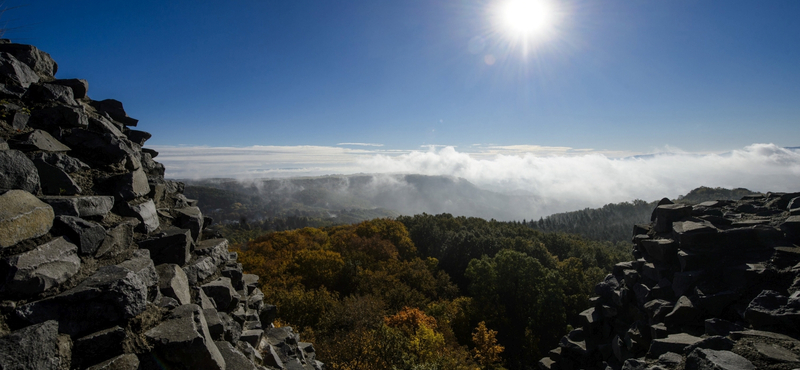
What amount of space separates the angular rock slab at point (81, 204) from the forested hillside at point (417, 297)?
38.4ft

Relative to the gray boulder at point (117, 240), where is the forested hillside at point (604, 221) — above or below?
below

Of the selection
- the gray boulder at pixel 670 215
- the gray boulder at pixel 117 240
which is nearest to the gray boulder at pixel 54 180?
the gray boulder at pixel 117 240

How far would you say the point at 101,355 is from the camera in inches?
177

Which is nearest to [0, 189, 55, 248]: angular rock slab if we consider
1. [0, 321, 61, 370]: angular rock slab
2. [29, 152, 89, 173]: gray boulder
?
[29, 152, 89, 173]: gray boulder

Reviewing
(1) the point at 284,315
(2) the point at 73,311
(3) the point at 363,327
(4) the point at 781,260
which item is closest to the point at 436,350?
(3) the point at 363,327

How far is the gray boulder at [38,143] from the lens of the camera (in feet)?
18.8

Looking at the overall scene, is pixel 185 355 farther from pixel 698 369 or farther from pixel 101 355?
pixel 698 369

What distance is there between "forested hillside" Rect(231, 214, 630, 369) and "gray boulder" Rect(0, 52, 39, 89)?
13998mm

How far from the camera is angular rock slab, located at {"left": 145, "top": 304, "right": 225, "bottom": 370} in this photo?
5023 millimetres

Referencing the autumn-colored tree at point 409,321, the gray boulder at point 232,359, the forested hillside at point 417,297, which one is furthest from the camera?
the autumn-colored tree at point 409,321

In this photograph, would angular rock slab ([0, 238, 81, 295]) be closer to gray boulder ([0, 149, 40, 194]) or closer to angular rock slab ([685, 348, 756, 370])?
gray boulder ([0, 149, 40, 194])

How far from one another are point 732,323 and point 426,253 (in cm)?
4345

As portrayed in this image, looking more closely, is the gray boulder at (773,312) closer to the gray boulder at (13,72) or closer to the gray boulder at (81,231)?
the gray boulder at (81,231)

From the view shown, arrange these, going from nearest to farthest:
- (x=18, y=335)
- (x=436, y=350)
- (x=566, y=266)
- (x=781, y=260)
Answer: (x=18, y=335) < (x=781, y=260) < (x=436, y=350) < (x=566, y=266)
